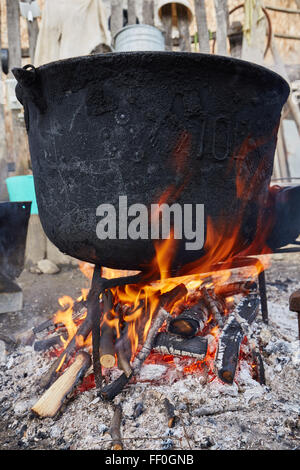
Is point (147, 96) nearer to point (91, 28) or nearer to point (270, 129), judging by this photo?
point (270, 129)

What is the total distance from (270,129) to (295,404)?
3.82 feet

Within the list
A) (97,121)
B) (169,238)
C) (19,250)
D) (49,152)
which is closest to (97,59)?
(97,121)

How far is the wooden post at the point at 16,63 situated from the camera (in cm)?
397

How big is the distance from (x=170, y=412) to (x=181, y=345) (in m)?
0.31

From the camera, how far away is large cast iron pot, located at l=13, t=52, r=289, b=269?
1203 mm

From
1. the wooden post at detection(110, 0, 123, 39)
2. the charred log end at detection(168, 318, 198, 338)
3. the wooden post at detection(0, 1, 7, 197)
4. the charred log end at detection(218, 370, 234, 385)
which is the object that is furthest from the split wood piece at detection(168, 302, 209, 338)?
the wooden post at detection(110, 0, 123, 39)

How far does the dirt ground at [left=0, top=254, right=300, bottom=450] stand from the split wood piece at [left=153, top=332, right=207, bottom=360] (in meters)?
0.10

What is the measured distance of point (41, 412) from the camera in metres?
1.40

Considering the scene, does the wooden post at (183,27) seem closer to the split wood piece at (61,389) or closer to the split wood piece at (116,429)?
the split wood piece at (61,389)

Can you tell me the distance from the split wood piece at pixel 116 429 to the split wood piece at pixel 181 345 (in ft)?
1.08

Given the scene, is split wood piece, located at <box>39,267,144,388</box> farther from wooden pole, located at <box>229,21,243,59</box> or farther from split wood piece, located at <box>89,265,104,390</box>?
wooden pole, located at <box>229,21,243,59</box>

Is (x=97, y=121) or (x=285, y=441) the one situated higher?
(x=97, y=121)

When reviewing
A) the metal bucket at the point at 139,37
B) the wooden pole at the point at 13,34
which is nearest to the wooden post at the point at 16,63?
the wooden pole at the point at 13,34

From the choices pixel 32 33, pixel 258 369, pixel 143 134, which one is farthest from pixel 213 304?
pixel 32 33
